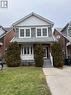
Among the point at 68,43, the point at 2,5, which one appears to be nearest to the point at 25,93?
the point at 2,5

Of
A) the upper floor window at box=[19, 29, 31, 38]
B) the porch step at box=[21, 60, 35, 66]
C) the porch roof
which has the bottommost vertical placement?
the porch step at box=[21, 60, 35, 66]

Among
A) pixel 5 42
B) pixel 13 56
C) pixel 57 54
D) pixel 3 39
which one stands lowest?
pixel 13 56

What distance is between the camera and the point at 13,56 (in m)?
34.5

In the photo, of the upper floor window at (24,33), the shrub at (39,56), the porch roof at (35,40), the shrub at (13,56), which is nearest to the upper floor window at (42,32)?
the porch roof at (35,40)

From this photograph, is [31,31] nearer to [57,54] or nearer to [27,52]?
[27,52]

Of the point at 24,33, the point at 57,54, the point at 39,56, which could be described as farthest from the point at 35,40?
the point at 57,54

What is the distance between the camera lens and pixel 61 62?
112ft

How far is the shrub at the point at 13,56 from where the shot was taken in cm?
3431

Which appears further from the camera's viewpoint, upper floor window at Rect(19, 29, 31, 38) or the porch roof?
upper floor window at Rect(19, 29, 31, 38)

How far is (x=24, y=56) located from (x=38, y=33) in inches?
154

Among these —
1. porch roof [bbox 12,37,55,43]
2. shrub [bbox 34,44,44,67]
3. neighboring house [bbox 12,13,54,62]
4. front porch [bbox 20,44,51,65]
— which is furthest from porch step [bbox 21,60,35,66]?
shrub [bbox 34,44,44,67]

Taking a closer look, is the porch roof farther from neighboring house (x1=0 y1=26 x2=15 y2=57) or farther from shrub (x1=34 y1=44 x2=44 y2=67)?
neighboring house (x1=0 y1=26 x2=15 y2=57)

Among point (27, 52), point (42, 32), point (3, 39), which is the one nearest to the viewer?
point (42, 32)

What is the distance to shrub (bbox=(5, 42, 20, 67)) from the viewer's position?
34312 millimetres
